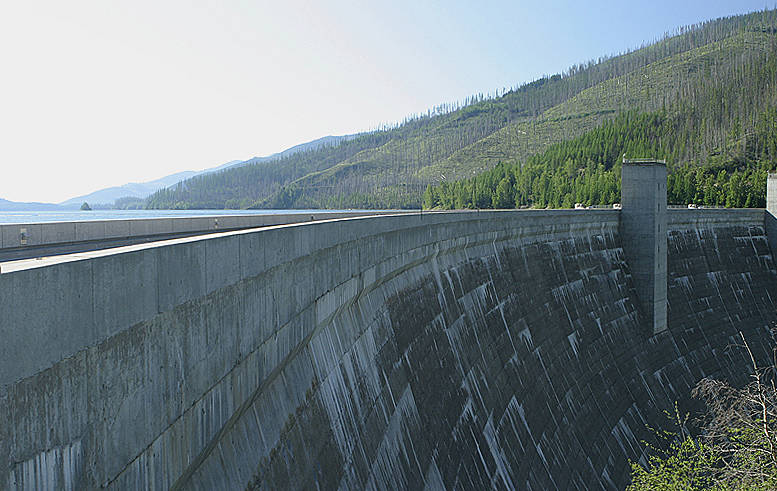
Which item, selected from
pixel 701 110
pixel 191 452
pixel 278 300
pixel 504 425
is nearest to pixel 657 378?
pixel 504 425

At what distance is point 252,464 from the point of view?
625cm

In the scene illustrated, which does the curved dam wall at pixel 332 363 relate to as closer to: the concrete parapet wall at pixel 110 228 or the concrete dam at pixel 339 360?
the concrete dam at pixel 339 360

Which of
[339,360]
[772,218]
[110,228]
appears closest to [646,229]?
[772,218]

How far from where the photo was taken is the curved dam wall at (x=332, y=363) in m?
3.71

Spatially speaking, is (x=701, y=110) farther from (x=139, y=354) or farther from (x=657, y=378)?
(x=139, y=354)

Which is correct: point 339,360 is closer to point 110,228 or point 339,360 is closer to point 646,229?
point 110,228

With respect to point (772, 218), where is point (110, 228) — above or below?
above

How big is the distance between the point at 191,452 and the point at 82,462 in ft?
4.86

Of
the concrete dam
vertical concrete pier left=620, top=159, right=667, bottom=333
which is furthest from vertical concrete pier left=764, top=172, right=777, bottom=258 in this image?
the concrete dam

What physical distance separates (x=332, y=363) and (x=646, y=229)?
93.2 feet

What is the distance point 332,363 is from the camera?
372 inches

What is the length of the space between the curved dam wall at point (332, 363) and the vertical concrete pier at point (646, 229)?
394 centimetres

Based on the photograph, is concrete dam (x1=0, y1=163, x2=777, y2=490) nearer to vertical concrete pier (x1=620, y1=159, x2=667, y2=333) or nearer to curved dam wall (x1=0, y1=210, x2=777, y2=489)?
curved dam wall (x1=0, y1=210, x2=777, y2=489)

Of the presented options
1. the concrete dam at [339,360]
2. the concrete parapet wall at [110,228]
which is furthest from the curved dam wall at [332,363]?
the concrete parapet wall at [110,228]
